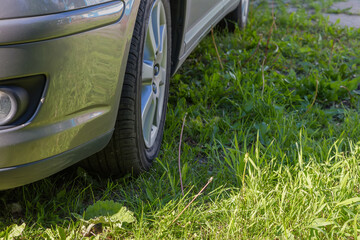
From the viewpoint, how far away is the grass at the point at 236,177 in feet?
5.63

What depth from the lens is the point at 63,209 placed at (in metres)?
1.86

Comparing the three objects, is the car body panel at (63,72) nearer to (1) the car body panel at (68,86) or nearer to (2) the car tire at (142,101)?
(1) the car body panel at (68,86)

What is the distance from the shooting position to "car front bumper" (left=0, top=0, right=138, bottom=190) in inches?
52.0

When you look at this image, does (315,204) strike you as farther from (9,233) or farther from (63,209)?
(9,233)

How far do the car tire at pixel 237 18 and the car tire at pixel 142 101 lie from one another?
2169 mm

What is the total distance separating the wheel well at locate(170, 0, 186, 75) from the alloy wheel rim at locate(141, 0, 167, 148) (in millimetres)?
228

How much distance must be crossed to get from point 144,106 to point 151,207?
45 cm

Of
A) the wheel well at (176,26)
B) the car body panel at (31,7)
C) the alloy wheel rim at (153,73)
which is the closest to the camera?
the car body panel at (31,7)

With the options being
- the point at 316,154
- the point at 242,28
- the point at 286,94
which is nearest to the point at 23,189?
the point at 316,154

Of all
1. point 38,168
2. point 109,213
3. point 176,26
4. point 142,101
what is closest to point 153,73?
point 142,101

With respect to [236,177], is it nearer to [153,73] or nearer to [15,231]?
[153,73]

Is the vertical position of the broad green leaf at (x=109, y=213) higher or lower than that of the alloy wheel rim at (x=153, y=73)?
lower

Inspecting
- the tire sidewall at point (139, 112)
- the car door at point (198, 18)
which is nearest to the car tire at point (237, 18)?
the car door at point (198, 18)

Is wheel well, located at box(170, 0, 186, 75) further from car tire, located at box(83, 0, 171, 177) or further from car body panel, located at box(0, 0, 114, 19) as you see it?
car body panel, located at box(0, 0, 114, 19)
